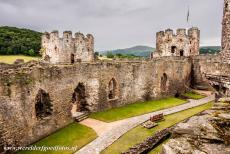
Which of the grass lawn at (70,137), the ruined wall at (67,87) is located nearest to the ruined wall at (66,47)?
the ruined wall at (67,87)

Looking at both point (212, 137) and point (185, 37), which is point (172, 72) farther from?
point (212, 137)

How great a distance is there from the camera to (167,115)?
2503cm

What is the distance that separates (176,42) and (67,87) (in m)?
24.8

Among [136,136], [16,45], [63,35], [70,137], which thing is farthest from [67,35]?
[16,45]

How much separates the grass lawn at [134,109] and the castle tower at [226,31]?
8.78m

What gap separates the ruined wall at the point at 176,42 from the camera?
141ft

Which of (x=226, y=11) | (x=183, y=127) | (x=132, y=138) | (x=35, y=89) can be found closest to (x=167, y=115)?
(x=132, y=138)

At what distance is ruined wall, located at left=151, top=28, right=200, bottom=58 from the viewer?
141 feet

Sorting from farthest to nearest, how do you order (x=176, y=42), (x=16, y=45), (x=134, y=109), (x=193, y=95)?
1. (x=16, y=45)
2. (x=176, y=42)
3. (x=193, y=95)
4. (x=134, y=109)

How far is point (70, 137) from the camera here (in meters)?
19.5

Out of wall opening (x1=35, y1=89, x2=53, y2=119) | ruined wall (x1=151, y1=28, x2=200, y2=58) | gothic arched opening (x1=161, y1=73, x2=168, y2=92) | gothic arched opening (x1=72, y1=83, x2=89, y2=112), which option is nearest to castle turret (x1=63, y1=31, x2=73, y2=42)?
ruined wall (x1=151, y1=28, x2=200, y2=58)

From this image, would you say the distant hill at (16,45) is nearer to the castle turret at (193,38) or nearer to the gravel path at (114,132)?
the castle turret at (193,38)

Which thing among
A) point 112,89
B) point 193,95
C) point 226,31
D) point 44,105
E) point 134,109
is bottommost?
point 134,109

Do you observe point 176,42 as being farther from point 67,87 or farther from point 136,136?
point 136,136
